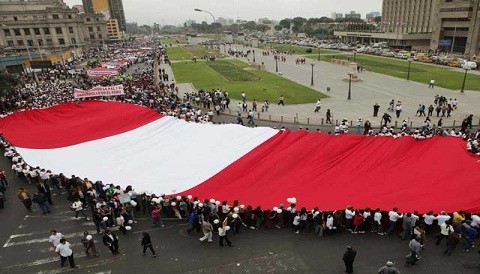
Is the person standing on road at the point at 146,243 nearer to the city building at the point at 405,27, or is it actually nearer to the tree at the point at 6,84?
the tree at the point at 6,84

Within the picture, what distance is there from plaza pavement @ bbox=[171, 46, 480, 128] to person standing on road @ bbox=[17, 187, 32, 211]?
54.6ft

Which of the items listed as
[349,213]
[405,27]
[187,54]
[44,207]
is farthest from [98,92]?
[405,27]

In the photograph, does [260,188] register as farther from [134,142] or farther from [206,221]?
[134,142]

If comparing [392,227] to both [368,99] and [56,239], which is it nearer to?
[56,239]

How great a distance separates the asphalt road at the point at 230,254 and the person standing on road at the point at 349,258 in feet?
1.11

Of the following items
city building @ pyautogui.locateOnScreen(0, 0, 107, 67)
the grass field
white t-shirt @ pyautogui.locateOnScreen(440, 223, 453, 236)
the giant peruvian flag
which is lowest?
the grass field

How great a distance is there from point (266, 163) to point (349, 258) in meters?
5.94

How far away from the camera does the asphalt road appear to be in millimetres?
10211

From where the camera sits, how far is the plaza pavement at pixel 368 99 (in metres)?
26.1

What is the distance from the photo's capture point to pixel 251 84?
4253 cm

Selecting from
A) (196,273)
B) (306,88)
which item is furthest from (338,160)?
(306,88)

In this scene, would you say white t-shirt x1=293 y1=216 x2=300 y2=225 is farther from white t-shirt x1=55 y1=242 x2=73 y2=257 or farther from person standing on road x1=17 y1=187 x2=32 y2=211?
person standing on road x1=17 y1=187 x2=32 y2=211

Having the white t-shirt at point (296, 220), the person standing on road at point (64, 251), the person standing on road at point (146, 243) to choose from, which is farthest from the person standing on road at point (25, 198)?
the white t-shirt at point (296, 220)

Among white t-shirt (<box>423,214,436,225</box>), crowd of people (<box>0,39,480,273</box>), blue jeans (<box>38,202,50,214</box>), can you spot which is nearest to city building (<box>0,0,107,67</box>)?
blue jeans (<box>38,202,50,214</box>)
